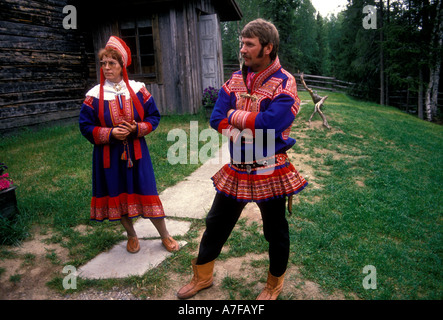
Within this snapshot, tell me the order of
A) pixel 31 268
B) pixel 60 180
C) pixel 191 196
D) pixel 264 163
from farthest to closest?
pixel 60 180 < pixel 191 196 < pixel 31 268 < pixel 264 163

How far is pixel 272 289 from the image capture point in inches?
92.0

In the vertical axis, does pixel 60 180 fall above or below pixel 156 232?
above

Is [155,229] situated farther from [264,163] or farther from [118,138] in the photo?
[264,163]

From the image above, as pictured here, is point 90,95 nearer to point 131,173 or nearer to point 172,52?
point 131,173

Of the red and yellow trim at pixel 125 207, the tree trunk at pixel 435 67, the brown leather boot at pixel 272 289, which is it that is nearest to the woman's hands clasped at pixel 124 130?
the red and yellow trim at pixel 125 207

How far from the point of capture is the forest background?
1323 cm

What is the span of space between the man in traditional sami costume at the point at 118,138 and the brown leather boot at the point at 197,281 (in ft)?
2.17

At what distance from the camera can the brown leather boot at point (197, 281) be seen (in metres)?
2.37

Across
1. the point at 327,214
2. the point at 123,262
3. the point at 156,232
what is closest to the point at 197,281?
the point at 123,262

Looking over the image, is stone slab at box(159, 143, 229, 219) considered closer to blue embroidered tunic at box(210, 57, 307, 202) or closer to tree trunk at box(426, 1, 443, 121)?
blue embroidered tunic at box(210, 57, 307, 202)

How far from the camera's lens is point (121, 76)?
2783mm

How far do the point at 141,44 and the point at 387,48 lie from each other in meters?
10.8

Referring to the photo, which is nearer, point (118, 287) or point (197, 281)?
point (197, 281)

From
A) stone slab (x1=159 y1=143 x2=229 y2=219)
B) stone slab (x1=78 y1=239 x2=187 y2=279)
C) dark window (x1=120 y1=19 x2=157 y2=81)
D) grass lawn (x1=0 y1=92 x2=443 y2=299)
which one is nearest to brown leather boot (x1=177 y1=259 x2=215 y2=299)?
grass lawn (x1=0 y1=92 x2=443 y2=299)
